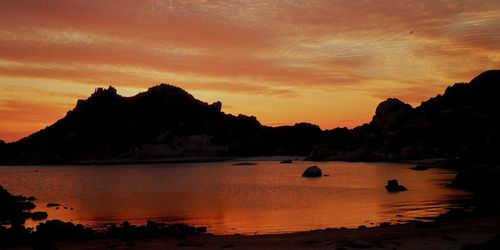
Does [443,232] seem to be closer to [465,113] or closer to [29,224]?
[29,224]

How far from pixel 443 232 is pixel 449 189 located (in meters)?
43.4

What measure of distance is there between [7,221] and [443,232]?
3726 centimetres

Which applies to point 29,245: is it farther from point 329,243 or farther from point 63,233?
point 329,243

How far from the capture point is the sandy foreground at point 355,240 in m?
25.4

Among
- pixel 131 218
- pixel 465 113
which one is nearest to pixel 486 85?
pixel 465 113

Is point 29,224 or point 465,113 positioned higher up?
point 465,113

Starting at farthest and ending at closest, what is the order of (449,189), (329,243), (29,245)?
1. (449,189)
2. (29,245)
3. (329,243)

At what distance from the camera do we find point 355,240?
2611 centimetres

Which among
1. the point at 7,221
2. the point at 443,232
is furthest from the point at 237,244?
the point at 7,221

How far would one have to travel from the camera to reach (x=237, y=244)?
28609 millimetres

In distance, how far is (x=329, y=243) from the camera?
2673 cm

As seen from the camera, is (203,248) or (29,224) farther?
(29,224)

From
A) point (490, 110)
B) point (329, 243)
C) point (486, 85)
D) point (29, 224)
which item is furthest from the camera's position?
point (486, 85)

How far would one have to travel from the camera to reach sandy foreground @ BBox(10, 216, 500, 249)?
25.4m
